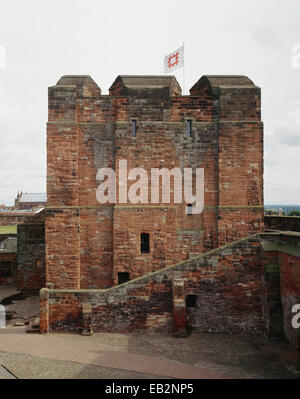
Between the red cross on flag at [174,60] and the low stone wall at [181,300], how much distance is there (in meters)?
9.84

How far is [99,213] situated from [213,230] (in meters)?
5.52

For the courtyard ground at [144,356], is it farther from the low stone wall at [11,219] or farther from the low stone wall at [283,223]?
the low stone wall at [11,219]

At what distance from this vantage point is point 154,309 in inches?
441

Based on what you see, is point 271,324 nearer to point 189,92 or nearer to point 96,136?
point 96,136

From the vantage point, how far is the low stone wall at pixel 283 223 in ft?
47.2

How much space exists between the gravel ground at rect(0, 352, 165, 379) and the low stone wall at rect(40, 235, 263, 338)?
2048mm

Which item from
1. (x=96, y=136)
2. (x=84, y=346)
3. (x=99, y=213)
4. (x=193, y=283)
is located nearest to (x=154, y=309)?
(x=193, y=283)

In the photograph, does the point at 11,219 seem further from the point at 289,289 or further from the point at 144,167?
the point at 289,289

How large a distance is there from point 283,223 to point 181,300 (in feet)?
25.0

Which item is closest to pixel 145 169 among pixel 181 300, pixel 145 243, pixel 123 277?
pixel 145 243

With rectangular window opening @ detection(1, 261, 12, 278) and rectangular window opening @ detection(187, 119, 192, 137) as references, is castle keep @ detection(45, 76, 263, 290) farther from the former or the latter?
rectangular window opening @ detection(1, 261, 12, 278)

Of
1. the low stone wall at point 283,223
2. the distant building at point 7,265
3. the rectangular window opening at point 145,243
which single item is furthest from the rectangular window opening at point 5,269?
the low stone wall at point 283,223

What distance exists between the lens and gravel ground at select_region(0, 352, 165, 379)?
8.16 m

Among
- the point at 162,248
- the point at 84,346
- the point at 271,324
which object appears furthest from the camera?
the point at 162,248
